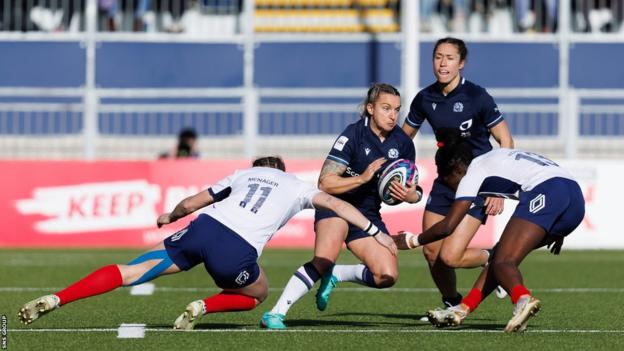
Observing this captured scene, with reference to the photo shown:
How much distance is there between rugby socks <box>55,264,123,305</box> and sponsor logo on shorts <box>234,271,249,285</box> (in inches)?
30.9

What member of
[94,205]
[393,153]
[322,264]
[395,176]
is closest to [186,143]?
[94,205]

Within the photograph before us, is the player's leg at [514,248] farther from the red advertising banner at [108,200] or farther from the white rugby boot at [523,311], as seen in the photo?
the red advertising banner at [108,200]

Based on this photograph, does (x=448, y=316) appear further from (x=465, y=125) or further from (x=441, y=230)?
Result: (x=465, y=125)

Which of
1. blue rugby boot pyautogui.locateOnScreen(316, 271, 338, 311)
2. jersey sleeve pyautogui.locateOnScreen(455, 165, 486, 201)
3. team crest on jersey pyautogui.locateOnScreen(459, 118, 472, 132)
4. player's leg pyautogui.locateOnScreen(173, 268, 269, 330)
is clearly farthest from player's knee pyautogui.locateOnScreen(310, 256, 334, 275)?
team crest on jersey pyautogui.locateOnScreen(459, 118, 472, 132)

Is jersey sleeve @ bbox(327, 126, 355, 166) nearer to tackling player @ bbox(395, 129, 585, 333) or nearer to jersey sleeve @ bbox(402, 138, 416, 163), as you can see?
jersey sleeve @ bbox(402, 138, 416, 163)

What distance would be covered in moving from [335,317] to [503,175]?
78.9 inches

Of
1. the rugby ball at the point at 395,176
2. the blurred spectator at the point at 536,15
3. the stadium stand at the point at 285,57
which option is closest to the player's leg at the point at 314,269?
the rugby ball at the point at 395,176

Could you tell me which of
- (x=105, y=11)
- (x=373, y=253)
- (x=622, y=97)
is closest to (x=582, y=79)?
(x=622, y=97)

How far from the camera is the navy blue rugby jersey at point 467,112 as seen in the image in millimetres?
10523

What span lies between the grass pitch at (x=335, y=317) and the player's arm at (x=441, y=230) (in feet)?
1.99

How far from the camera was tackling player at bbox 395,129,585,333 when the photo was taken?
30.2 ft

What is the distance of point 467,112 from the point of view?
10.5m

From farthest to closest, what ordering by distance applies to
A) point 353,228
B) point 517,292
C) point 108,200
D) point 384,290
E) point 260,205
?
point 108,200 < point 384,290 < point 353,228 < point 260,205 < point 517,292

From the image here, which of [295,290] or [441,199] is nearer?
[295,290]
